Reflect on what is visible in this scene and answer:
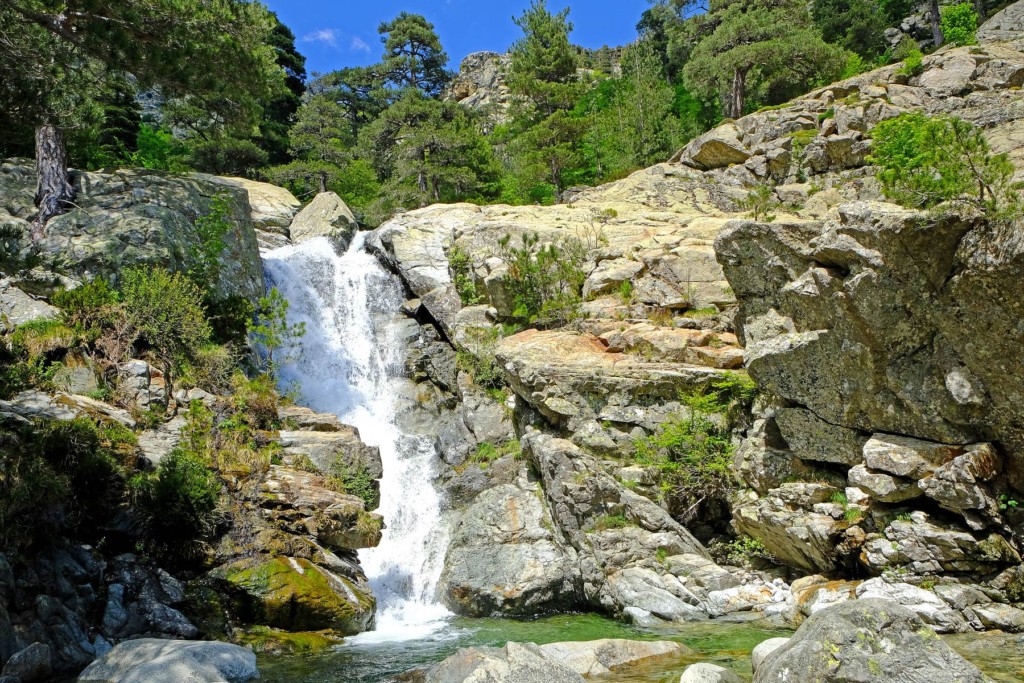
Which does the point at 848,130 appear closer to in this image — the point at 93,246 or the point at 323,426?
the point at 323,426

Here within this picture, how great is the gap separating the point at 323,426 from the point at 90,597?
7.10 m

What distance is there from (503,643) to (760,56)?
2958cm

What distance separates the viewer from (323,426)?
52.4ft

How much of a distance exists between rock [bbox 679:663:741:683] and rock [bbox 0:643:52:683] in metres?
7.25

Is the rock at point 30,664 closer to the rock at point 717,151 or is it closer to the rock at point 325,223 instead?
the rock at point 325,223

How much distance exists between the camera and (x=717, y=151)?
26359mm

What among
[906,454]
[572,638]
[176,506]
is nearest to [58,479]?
[176,506]

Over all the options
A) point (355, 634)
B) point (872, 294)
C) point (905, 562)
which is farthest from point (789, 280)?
point (355, 634)

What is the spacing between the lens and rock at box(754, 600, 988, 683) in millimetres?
5168

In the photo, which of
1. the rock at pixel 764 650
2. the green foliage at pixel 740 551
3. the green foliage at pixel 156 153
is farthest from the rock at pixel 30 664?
the green foliage at pixel 156 153

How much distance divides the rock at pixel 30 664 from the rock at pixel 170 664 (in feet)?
1.39

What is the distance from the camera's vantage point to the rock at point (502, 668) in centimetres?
606

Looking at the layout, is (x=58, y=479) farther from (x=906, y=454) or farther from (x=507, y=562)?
(x=906, y=454)

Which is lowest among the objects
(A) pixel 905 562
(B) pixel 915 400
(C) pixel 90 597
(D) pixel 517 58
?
(A) pixel 905 562
